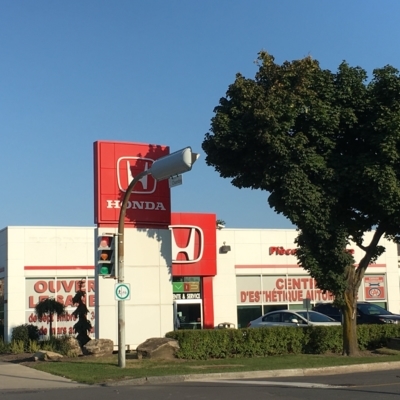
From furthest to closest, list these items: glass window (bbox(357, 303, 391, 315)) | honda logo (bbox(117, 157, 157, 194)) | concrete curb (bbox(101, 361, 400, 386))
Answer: glass window (bbox(357, 303, 391, 315)) → honda logo (bbox(117, 157, 157, 194)) → concrete curb (bbox(101, 361, 400, 386))

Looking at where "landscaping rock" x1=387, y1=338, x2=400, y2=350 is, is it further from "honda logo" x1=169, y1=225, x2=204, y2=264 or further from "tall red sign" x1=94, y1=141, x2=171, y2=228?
"honda logo" x1=169, y1=225, x2=204, y2=264

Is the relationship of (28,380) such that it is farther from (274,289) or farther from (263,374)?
(274,289)

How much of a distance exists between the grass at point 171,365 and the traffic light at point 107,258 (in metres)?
2.57

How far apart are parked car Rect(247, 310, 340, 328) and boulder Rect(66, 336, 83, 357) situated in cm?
736

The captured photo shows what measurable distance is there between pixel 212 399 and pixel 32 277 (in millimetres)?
21942

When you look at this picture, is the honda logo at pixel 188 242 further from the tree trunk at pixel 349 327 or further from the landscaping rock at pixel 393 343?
the tree trunk at pixel 349 327

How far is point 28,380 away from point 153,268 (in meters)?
7.41

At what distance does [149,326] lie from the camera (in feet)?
77.5

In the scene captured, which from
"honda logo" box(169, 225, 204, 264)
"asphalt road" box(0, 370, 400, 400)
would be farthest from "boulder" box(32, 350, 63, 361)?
"honda logo" box(169, 225, 204, 264)


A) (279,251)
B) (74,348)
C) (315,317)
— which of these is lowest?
(74,348)

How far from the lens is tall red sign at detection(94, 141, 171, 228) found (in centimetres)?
2347

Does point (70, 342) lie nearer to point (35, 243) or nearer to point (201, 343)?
point (201, 343)

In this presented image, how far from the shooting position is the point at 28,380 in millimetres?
17359

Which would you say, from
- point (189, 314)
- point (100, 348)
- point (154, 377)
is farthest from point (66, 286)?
point (154, 377)
